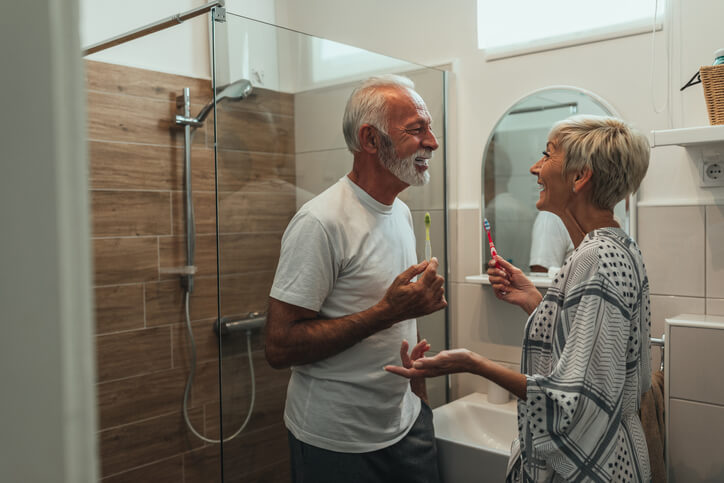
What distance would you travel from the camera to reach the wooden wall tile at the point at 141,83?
1.97m

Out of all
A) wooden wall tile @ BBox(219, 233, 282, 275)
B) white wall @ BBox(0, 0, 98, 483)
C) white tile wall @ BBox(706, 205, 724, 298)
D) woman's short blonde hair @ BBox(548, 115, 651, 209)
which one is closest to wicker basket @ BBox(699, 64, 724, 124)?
white tile wall @ BBox(706, 205, 724, 298)

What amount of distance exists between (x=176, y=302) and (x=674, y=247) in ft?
5.46

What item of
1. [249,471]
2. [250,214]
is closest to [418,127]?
[250,214]

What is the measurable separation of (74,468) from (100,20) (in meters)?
2.14

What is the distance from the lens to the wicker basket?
1419 millimetres

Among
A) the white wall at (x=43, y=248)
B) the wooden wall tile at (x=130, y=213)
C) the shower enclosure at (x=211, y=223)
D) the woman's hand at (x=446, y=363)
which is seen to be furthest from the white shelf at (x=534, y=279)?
the white wall at (x=43, y=248)

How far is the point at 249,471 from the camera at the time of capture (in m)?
1.52

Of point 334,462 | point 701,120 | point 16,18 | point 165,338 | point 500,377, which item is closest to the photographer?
point 16,18

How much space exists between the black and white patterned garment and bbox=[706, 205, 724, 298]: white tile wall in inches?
23.6

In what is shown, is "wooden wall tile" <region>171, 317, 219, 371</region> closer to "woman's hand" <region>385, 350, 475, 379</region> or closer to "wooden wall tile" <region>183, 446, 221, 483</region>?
"wooden wall tile" <region>183, 446, 221, 483</region>

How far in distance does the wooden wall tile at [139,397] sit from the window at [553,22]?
5.34 feet

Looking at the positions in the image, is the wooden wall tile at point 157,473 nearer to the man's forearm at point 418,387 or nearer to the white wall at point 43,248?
the man's forearm at point 418,387

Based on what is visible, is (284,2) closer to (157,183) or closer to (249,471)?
(157,183)

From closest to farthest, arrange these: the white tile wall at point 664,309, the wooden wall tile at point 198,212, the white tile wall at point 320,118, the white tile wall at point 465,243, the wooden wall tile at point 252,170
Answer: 1. the wooden wall tile at point 252,170
2. the white tile wall at point 320,118
3. the white tile wall at point 664,309
4. the white tile wall at point 465,243
5. the wooden wall tile at point 198,212
